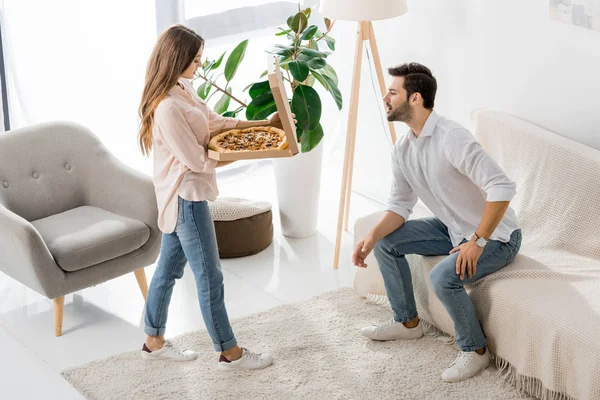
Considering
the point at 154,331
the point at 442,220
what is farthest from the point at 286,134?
Result: the point at 154,331

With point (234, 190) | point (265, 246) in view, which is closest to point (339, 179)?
point (234, 190)

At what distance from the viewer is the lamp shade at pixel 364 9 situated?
12.0ft

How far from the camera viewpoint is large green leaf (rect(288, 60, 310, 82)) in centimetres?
374

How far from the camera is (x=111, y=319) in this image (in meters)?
3.59

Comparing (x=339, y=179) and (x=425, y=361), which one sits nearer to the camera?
(x=425, y=361)

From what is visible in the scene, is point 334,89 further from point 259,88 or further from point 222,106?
point 222,106

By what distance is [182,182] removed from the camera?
115 inches

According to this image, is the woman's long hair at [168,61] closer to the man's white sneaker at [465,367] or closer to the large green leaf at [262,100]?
the large green leaf at [262,100]

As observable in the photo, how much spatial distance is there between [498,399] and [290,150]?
1074 mm

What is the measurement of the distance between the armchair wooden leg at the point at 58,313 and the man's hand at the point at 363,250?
1143 millimetres

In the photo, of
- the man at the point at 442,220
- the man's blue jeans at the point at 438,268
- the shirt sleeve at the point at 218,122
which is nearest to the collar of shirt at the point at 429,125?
the man at the point at 442,220

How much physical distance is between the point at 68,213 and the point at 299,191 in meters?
1.12

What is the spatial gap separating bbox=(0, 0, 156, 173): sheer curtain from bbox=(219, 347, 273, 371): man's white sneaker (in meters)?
1.79

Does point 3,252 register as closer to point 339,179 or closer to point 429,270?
point 429,270
